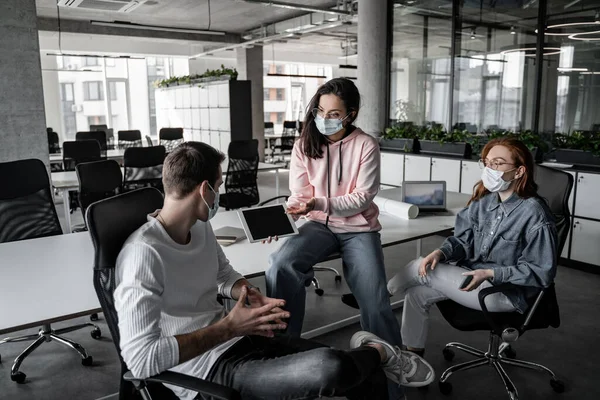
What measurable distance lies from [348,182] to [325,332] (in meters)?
1.13

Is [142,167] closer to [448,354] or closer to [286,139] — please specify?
[448,354]

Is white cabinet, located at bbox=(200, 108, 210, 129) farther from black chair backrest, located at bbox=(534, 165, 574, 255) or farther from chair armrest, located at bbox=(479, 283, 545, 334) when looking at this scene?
chair armrest, located at bbox=(479, 283, 545, 334)

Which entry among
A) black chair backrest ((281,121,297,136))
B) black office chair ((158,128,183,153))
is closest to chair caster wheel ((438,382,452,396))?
black office chair ((158,128,183,153))

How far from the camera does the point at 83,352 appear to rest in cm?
291

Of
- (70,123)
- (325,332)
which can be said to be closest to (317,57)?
(70,123)

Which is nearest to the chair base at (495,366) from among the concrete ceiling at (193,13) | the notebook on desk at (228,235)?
the notebook on desk at (228,235)

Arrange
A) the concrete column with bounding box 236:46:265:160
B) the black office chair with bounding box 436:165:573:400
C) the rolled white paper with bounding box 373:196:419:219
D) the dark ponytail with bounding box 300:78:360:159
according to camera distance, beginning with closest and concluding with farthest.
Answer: the black office chair with bounding box 436:165:573:400 → the dark ponytail with bounding box 300:78:360:159 → the rolled white paper with bounding box 373:196:419:219 → the concrete column with bounding box 236:46:265:160

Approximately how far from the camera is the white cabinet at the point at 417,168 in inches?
234

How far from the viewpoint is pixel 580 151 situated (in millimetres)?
4652

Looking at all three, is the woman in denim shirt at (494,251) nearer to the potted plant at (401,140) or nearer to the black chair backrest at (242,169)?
the black chair backrest at (242,169)

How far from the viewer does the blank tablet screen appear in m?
2.35

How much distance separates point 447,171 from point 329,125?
3517mm

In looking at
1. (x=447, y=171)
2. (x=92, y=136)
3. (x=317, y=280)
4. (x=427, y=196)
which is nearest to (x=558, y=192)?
(x=427, y=196)

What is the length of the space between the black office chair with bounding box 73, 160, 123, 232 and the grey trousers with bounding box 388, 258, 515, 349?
2521mm
